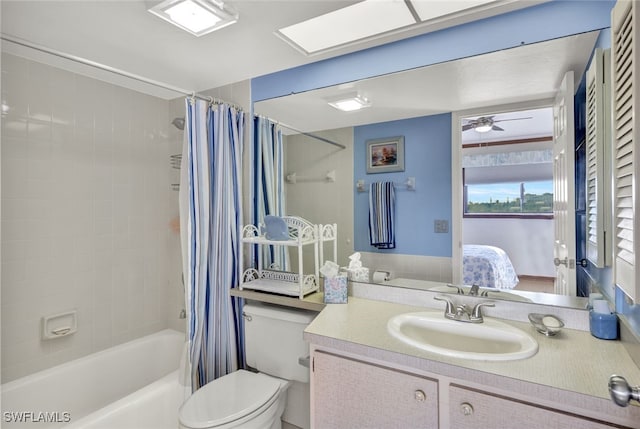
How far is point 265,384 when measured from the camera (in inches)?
66.2

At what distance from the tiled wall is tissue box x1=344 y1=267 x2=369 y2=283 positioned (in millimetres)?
1580

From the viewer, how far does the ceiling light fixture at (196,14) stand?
1.29m

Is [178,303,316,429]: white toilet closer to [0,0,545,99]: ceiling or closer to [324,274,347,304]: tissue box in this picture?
[324,274,347,304]: tissue box

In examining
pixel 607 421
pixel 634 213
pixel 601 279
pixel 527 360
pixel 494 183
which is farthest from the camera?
pixel 494 183

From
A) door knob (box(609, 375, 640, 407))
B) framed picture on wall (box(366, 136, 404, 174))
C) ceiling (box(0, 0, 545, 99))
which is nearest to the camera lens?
door knob (box(609, 375, 640, 407))

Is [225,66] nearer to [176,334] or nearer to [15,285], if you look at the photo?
[15,285]

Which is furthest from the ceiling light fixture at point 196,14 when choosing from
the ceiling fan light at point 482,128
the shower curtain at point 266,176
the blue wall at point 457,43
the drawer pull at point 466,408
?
the drawer pull at point 466,408

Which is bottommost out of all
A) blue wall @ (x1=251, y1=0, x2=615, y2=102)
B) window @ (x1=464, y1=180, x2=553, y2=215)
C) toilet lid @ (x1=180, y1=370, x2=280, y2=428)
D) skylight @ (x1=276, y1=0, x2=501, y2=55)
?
toilet lid @ (x1=180, y1=370, x2=280, y2=428)

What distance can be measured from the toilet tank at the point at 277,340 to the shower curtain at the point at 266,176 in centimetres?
37

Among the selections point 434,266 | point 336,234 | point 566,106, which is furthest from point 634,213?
point 336,234

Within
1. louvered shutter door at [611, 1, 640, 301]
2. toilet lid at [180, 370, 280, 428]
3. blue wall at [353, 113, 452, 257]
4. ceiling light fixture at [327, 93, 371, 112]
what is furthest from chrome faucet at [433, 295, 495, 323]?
ceiling light fixture at [327, 93, 371, 112]

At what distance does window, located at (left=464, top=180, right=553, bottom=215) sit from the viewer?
1376mm

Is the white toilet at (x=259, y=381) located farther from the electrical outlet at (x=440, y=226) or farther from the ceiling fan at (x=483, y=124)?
the ceiling fan at (x=483, y=124)

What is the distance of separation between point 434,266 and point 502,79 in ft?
3.03
